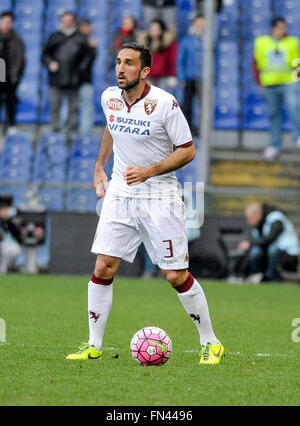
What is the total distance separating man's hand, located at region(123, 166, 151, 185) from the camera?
689 centimetres

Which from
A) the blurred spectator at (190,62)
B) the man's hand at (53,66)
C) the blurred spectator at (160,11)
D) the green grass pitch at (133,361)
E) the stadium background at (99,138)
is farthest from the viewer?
the blurred spectator at (160,11)

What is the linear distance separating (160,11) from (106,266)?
14110mm

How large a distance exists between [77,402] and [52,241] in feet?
37.7

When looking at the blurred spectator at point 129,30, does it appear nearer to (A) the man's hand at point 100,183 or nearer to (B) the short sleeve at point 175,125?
(A) the man's hand at point 100,183

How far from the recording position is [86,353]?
717 centimetres

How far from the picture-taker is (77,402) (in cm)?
529

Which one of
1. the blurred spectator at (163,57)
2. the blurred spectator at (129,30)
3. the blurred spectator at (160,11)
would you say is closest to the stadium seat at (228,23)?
the blurred spectator at (160,11)

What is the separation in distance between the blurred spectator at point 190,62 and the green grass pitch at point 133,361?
4.82 m

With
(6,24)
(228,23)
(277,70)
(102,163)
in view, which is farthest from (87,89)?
(102,163)

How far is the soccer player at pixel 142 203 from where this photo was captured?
7.11 metres

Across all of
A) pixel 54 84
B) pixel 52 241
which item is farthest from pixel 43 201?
pixel 54 84

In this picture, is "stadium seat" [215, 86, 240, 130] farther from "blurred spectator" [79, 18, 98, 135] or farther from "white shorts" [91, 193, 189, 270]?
"white shorts" [91, 193, 189, 270]

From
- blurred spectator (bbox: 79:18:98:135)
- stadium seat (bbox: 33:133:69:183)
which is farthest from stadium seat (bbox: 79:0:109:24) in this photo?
stadium seat (bbox: 33:133:69:183)

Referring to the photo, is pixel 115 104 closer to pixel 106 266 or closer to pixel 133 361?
pixel 106 266
